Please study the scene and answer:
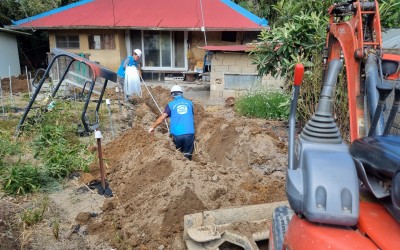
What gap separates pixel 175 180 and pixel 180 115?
1.98 metres

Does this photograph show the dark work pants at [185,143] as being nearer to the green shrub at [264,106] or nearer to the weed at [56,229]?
the weed at [56,229]

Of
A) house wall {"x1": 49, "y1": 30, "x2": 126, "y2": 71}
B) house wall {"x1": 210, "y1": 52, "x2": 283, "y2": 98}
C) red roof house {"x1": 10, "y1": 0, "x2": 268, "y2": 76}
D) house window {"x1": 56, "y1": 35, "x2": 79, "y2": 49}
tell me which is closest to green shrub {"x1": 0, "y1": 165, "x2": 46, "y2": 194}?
house wall {"x1": 210, "y1": 52, "x2": 283, "y2": 98}

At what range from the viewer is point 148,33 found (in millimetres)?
16797

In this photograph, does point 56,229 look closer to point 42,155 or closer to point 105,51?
point 42,155

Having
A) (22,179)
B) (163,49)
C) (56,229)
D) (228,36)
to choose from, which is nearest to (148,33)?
(163,49)

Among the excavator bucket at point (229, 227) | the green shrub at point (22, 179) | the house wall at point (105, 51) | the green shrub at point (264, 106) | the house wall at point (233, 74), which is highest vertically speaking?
the house wall at point (105, 51)

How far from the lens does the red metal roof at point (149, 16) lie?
15.7 m

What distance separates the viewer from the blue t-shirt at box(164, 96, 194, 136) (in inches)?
251

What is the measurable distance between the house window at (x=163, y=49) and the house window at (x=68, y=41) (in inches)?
128

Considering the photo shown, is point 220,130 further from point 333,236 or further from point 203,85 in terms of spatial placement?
point 203,85

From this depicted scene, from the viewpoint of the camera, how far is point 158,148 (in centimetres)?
611

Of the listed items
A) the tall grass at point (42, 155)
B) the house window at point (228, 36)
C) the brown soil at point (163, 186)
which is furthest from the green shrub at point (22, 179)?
the house window at point (228, 36)

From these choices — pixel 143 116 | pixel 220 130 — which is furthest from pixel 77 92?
pixel 220 130

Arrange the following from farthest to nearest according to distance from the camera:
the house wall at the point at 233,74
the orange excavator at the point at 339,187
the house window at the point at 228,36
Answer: the house window at the point at 228,36 → the house wall at the point at 233,74 → the orange excavator at the point at 339,187
